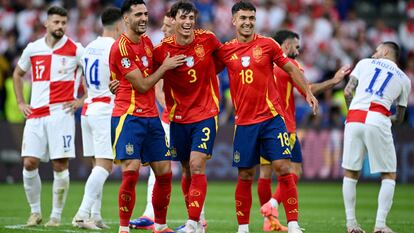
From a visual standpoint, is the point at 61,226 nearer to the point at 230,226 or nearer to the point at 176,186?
the point at 230,226

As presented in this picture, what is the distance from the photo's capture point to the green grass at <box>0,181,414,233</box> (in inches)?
526

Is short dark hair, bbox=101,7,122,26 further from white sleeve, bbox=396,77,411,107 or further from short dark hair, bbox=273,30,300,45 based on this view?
white sleeve, bbox=396,77,411,107

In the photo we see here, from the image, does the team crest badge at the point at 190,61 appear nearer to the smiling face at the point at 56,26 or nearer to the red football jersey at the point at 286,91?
the red football jersey at the point at 286,91

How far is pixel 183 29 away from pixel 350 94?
2746 mm

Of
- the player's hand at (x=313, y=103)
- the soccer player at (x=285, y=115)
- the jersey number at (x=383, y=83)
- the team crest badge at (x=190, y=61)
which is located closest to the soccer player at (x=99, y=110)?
the team crest badge at (x=190, y=61)

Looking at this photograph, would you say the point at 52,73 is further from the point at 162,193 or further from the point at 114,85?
the point at 162,193

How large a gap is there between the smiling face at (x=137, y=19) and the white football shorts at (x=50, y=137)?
8.83 feet

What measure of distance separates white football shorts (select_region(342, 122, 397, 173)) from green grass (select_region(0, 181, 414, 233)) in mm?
951

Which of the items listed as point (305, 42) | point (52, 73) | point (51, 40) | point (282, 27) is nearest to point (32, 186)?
point (52, 73)

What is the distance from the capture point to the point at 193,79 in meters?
11.4

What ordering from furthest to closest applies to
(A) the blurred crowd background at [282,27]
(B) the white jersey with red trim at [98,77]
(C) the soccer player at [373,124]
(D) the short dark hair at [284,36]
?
(A) the blurred crowd background at [282,27], (D) the short dark hair at [284,36], (B) the white jersey with red trim at [98,77], (C) the soccer player at [373,124]

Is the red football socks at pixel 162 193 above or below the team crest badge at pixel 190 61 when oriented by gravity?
below

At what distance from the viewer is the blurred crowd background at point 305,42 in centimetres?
2245

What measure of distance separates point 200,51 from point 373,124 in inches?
105
